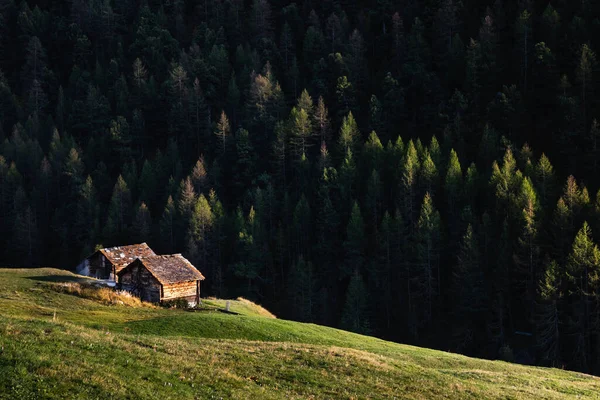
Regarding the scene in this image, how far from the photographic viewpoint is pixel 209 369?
33656 mm

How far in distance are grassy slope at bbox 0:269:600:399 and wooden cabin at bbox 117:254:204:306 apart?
22556 millimetres

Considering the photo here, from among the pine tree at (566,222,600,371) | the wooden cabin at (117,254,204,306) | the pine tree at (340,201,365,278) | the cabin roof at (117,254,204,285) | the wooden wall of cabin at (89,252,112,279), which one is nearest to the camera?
the wooden cabin at (117,254,204,306)

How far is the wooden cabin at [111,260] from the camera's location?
314 ft

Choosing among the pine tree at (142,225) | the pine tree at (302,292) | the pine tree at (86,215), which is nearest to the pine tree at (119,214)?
the pine tree at (86,215)

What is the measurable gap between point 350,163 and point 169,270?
48894 mm

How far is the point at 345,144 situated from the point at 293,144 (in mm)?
12311

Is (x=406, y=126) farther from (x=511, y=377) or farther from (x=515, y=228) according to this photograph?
(x=511, y=377)

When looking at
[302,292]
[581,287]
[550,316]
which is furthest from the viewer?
[302,292]

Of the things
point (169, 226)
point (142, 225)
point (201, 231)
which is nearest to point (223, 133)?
point (169, 226)

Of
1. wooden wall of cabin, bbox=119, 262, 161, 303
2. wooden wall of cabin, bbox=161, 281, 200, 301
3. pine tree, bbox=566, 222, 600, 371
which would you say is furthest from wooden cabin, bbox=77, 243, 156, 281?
Result: pine tree, bbox=566, 222, 600, 371

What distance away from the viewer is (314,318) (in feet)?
358

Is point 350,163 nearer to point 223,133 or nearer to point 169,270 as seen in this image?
point 223,133

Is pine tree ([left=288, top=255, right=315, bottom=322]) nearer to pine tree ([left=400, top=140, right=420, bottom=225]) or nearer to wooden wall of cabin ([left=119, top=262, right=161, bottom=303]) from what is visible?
pine tree ([left=400, top=140, right=420, bottom=225])

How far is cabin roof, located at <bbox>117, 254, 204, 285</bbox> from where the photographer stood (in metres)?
81.1
